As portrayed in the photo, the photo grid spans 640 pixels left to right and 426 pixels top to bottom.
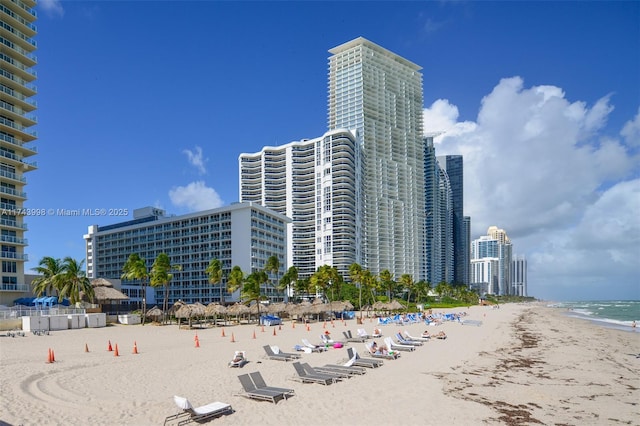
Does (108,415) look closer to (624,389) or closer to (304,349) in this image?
(304,349)

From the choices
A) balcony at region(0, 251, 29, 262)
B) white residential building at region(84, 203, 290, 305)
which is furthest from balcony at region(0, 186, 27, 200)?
white residential building at region(84, 203, 290, 305)

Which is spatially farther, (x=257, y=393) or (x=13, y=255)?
(x=13, y=255)

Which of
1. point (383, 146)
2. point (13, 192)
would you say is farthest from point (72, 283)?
point (383, 146)

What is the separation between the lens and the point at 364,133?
421 ft

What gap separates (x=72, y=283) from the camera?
4119cm

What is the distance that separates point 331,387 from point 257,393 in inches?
114

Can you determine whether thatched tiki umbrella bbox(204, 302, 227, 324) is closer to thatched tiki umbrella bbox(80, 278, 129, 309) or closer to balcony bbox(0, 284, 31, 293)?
thatched tiki umbrella bbox(80, 278, 129, 309)

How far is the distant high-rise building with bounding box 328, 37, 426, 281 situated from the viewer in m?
127

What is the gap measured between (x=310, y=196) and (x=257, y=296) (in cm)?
7315

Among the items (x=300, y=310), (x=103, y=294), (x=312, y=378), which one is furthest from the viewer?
(x=300, y=310)

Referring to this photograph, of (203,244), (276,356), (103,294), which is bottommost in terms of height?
(103,294)

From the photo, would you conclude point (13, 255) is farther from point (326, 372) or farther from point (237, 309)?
point (326, 372)

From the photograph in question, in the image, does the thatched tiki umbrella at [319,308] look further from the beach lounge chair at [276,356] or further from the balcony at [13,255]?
the balcony at [13,255]

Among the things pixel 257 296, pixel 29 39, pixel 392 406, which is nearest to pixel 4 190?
pixel 29 39
